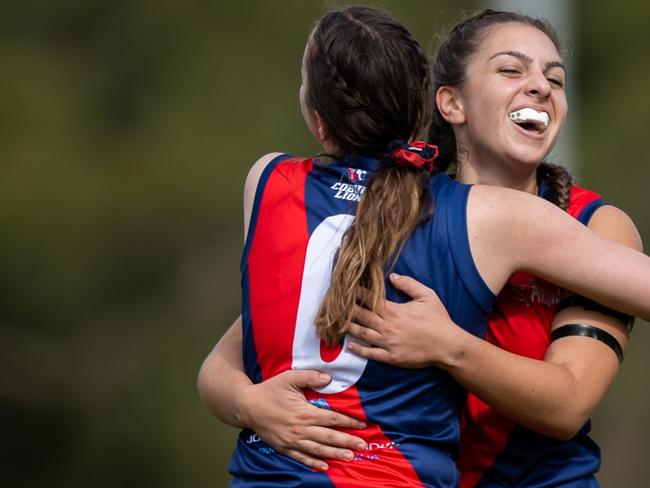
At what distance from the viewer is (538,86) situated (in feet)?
9.32

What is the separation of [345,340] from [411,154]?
0.41 m

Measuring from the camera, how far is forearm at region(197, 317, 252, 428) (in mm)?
2643

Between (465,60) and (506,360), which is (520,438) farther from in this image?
(465,60)

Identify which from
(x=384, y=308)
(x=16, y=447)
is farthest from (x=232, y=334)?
(x=16, y=447)

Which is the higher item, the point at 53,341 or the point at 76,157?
the point at 76,157

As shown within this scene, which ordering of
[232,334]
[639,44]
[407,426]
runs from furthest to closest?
[639,44] → [232,334] → [407,426]

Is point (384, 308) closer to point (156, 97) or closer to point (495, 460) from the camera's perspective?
point (495, 460)

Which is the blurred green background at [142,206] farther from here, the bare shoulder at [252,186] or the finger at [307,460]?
the finger at [307,460]

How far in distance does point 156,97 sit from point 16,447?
8.87ft

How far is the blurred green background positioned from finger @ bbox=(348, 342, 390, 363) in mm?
5515

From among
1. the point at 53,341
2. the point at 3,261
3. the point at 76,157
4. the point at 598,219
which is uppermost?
the point at 598,219

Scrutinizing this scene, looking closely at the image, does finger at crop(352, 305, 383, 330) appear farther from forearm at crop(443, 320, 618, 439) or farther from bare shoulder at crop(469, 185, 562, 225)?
bare shoulder at crop(469, 185, 562, 225)

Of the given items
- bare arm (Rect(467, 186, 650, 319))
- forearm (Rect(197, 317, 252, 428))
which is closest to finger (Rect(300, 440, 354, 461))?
forearm (Rect(197, 317, 252, 428))

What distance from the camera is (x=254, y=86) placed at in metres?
8.92
